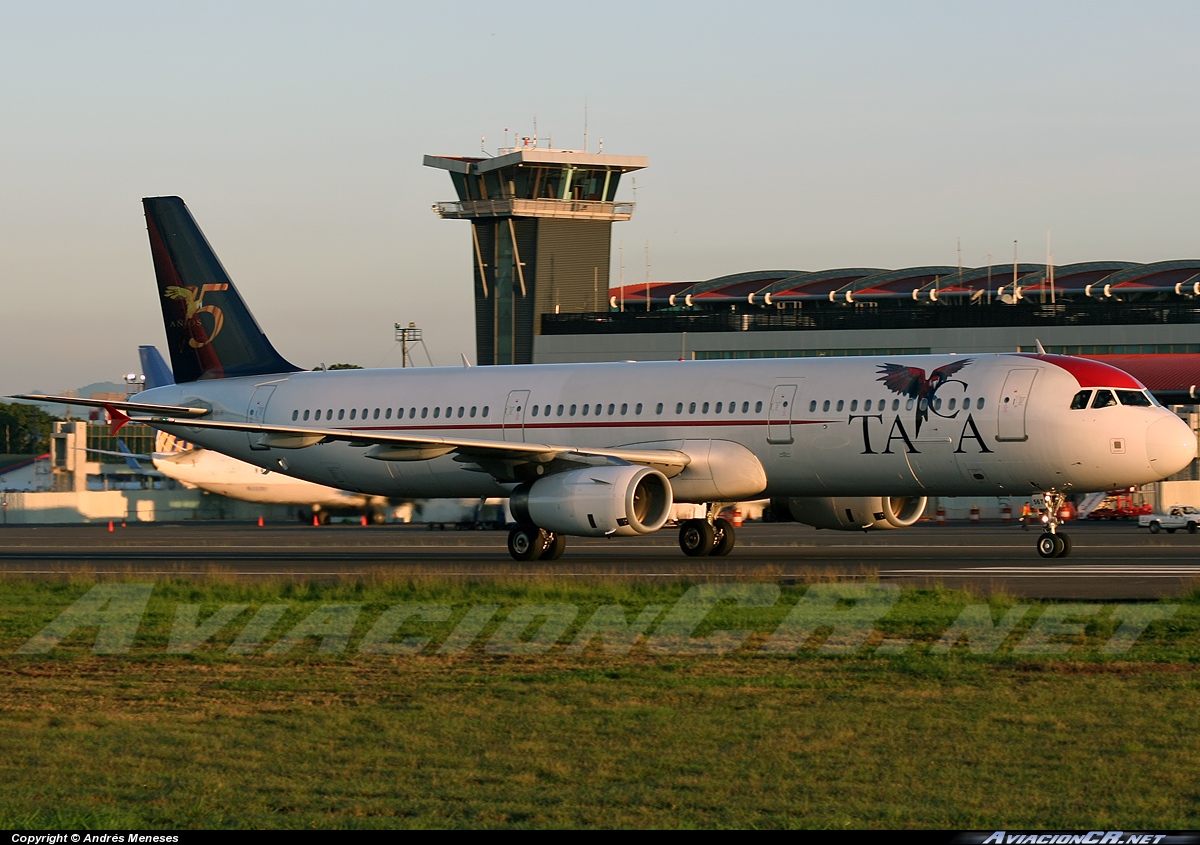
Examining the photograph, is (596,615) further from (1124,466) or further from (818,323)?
(818,323)

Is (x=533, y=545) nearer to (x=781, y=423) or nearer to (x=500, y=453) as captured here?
(x=500, y=453)

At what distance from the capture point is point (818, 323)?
94.6 meters

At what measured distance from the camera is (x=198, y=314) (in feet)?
134

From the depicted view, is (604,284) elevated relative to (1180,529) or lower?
elevated

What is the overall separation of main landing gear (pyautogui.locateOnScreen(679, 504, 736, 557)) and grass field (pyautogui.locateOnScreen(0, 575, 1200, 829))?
15074 mm

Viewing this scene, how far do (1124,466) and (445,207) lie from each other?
8278cm

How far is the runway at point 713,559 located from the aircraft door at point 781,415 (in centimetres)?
251

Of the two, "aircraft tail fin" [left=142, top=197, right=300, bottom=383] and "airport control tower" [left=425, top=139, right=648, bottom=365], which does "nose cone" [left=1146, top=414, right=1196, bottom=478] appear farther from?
"airport control tower" [left=425, top=139, right=648, bottom=365]

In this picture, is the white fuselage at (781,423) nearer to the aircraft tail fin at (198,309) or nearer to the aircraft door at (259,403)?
the aircraft door at (259,403)

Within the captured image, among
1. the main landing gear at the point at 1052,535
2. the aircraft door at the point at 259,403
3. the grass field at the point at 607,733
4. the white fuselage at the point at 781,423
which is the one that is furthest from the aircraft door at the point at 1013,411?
the aircraft door at the point at 259,403

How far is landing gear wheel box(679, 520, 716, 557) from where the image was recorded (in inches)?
1323

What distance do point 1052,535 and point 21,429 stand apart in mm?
166864

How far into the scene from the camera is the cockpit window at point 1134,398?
99.3 ft
